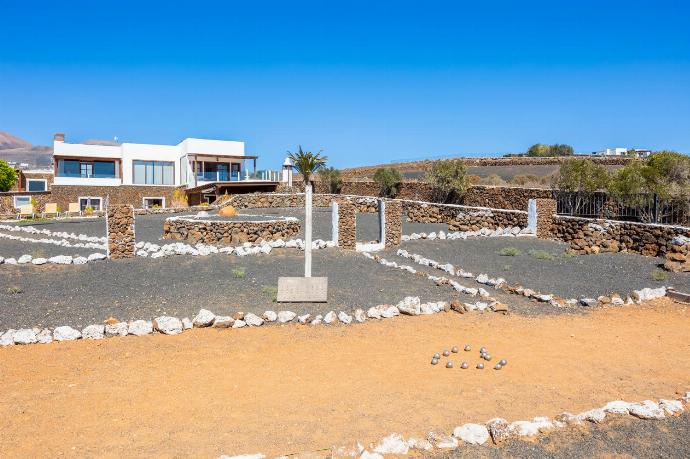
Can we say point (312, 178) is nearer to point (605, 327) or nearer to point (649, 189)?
point (649, 189)

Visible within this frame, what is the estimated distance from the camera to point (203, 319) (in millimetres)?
8969

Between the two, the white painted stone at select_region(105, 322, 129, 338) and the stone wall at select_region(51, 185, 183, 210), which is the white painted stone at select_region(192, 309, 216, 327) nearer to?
the white painted stone at select_region(105, 322, 129, 338)

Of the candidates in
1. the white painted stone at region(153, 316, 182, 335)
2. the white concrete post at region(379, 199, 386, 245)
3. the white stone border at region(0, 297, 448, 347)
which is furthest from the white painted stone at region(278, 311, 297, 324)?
the white concrete post at region(379, 199, 386, 245)

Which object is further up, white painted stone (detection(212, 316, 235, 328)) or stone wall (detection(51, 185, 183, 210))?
stone wall (detection(51, 185, 183, 210))

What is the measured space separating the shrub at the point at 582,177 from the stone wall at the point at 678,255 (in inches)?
434

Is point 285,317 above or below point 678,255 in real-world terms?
below

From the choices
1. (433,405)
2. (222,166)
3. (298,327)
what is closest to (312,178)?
(222,166)

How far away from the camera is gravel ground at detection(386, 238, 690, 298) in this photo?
12.5 m

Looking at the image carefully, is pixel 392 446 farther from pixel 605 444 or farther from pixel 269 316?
pixel 269 316

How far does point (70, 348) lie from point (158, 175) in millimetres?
43415

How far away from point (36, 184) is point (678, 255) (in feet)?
175

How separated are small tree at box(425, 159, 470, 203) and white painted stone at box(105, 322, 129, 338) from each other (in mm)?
26783

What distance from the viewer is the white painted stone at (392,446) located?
4805 millimetres

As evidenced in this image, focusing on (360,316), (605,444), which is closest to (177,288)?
(360,316)
